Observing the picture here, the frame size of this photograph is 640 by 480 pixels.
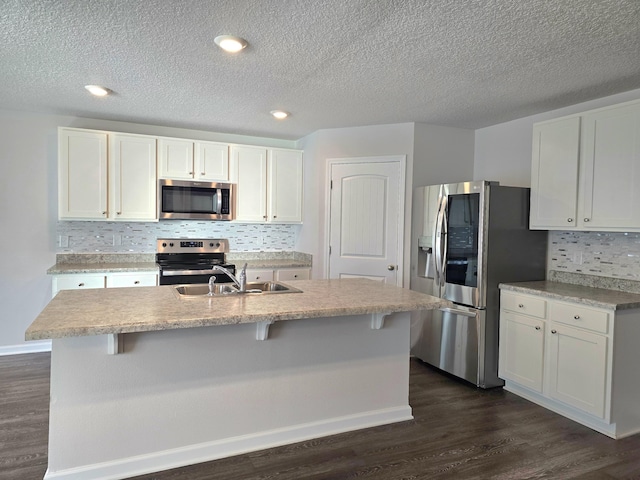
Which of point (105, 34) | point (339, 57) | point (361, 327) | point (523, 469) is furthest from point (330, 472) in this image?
point (105, 34)

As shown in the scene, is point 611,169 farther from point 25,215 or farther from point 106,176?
point 25,215

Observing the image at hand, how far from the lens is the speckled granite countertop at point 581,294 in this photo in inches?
104

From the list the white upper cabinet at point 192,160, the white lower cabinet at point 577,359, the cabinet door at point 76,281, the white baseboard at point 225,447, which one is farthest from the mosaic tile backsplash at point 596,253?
the cabinet door at point 76,281

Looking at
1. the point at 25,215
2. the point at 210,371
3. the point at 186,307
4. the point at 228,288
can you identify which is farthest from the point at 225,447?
the point at 25,215

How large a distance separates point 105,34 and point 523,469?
338 centimetres

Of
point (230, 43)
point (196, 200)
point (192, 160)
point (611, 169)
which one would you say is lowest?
point (196, 200)

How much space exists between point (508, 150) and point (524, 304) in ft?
5.50

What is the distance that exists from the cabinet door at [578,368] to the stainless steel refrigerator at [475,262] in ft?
1.78

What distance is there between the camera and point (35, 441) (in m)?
2.47

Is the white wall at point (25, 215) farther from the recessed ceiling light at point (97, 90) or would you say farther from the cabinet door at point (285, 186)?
the cabinet door at point (285, 186)

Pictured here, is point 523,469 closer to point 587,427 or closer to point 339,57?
point 587,427

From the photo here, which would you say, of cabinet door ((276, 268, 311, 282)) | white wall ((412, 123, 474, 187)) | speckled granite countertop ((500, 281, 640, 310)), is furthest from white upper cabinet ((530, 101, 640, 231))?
cabinet door ((276, 268, 311, 282))

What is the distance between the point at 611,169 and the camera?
2.86m

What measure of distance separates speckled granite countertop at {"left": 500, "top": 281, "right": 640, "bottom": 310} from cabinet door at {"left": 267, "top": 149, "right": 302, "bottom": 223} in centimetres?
245
